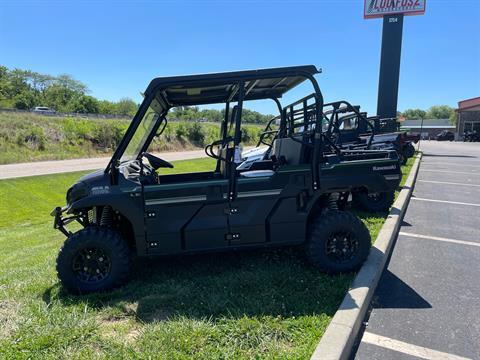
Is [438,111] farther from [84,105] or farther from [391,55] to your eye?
[391,55]

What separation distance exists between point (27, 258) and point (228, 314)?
4100 millimetres

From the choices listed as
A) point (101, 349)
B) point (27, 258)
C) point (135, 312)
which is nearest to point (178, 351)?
point (101, 349)

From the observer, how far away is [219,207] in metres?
3.68

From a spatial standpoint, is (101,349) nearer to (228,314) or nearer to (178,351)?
(178,351)

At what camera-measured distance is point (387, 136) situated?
35.0 feet

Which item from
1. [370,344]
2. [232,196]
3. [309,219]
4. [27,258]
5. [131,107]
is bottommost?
[27,258]

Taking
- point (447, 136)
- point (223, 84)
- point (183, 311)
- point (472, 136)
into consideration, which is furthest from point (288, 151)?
point (447, 136)

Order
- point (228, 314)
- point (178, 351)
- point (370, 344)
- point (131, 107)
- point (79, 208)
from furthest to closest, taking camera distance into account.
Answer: point (131, 107)
point (79, 208)
point (228, 314)
point (370, 344)
point (178, 351)

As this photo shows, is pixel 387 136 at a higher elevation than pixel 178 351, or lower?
higher

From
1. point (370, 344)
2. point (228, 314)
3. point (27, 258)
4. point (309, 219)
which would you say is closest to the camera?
point (370, 344)

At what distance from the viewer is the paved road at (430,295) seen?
275 cm

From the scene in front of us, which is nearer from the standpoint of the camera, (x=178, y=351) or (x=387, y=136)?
(x=178, y=351)

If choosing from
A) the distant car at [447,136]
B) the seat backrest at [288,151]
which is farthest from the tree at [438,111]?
the seat backrest at [288,151]

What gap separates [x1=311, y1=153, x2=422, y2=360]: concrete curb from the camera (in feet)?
8.20
